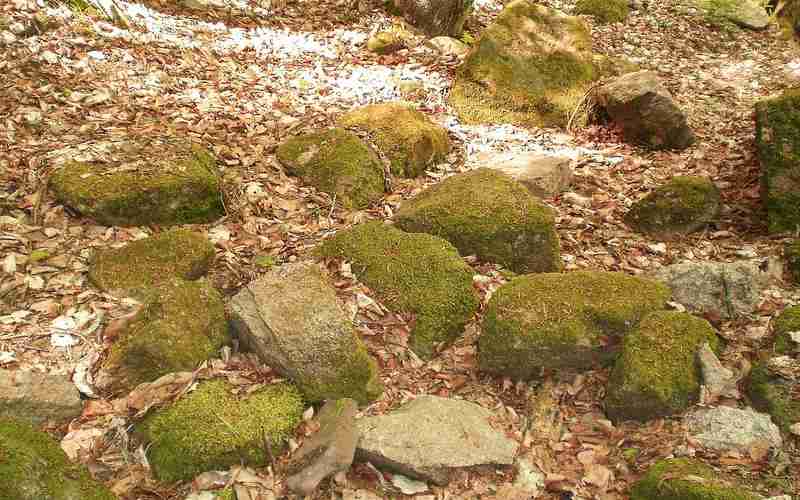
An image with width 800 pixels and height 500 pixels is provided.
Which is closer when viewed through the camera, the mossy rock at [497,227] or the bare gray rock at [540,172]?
the mossy rock at [497,227]

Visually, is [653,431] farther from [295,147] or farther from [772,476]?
[295,147]

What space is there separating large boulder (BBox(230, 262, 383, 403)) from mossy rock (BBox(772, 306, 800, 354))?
2.47 meters

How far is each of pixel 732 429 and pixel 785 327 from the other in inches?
35.0

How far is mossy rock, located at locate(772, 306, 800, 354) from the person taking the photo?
134 inches

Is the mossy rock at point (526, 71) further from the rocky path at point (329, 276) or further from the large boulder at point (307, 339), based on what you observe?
the large boulder at point (307, 339)

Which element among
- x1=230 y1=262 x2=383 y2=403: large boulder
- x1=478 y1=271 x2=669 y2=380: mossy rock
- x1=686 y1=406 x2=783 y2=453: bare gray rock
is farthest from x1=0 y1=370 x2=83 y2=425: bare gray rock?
x1=686 y1=406 x2=783 y2=453: bare gray rock

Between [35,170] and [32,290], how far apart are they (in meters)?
1.30

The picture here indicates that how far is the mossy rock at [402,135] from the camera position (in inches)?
230

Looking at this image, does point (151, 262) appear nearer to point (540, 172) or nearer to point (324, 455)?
point (324, 455)

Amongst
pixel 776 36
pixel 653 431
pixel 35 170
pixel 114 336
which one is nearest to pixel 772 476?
pixel 653 431

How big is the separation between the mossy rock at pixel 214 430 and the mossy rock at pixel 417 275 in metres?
1.05

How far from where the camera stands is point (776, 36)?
9.67m

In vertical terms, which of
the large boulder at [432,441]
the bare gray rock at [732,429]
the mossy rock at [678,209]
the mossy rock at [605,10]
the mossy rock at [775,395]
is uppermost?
the mossy rock at [605,10]

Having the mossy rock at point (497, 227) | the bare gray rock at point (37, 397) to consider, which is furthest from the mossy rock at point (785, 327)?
the bare gray rock at point (37, 397)
